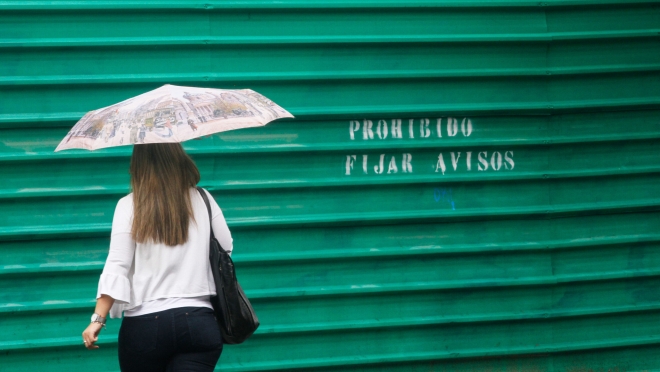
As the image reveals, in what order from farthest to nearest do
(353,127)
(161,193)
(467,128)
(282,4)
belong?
(467,128)
(353,127)
(282,4)
(161,193)

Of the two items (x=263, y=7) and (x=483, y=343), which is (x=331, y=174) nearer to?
(x=263, y=7)

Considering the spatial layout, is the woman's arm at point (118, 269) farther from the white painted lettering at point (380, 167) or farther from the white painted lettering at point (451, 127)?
the white painted lettering at point (451, 127)

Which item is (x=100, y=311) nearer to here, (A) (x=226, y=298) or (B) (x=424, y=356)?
(A) (x=226, y=298)

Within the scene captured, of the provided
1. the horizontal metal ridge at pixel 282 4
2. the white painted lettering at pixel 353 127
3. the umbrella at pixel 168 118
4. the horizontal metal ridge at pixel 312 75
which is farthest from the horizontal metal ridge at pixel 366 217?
the umbrella at pixel 168 118

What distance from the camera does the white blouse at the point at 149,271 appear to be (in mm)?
2920

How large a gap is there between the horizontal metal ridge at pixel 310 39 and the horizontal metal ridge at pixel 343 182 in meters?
0.82

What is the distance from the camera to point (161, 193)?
2.97 meters

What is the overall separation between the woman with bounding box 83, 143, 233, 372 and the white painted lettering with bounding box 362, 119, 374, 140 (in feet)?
6.55

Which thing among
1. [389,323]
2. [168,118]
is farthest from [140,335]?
[389,323]

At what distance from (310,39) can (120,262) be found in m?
2.26

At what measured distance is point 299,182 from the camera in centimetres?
477

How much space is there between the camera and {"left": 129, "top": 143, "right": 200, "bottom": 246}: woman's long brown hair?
291 centimetres

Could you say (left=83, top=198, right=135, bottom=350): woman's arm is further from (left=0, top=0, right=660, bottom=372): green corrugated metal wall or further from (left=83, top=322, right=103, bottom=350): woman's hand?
(left=0, top=0, right=660, bottom=372): green corrugated metal wall

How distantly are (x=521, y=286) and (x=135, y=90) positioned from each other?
2636 millimetres
